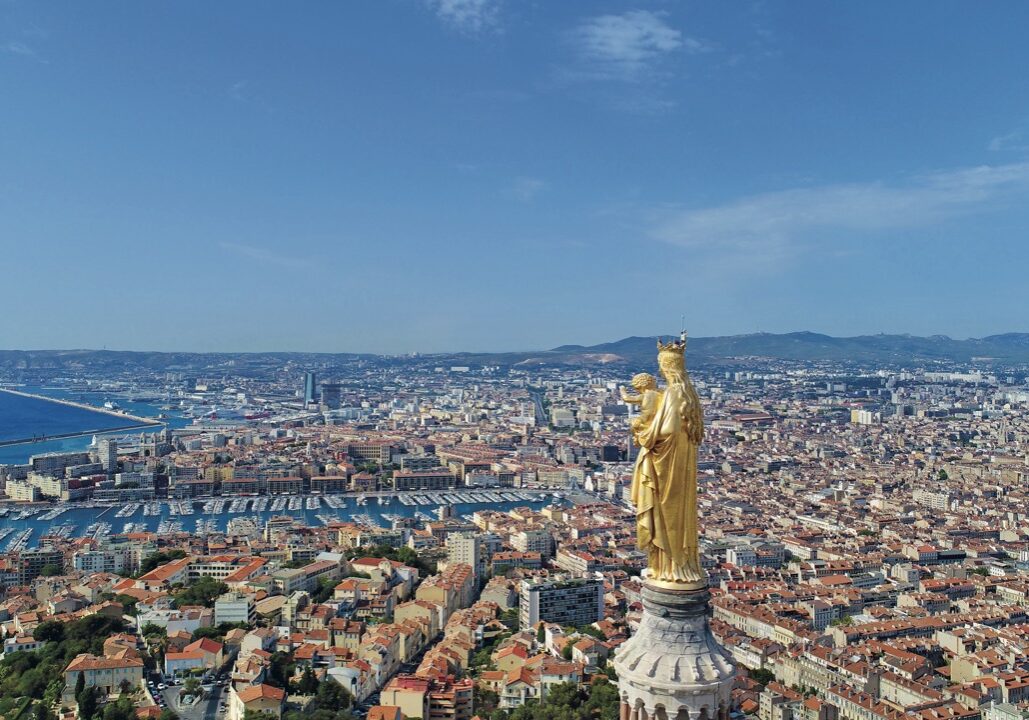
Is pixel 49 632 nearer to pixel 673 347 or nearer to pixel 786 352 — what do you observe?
pixel 673 347

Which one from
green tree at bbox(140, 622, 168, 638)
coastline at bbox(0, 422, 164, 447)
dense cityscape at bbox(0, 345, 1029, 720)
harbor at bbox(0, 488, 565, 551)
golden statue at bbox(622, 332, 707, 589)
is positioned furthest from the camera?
coastline at bbox(0, 422, 164, 447)

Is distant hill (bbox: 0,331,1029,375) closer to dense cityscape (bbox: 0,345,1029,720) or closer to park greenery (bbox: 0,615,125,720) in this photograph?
dense cityscape (bbox: 0,345,1029,720)

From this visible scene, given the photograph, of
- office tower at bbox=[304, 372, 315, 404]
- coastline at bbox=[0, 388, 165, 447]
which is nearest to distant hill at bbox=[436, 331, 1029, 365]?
office tower at bbox=[304, 372, 315, 404]

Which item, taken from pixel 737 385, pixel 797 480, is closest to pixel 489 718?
pixel 797 480

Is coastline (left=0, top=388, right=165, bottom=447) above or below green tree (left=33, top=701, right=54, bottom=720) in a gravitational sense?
below

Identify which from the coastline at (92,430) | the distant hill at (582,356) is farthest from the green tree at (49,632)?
the distant hill at (582,356)

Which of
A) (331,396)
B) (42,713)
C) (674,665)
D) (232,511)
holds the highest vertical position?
(674,665)

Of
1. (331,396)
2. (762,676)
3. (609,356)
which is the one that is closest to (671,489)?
(762,676)

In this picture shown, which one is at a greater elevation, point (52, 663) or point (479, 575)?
point (52, 663)
